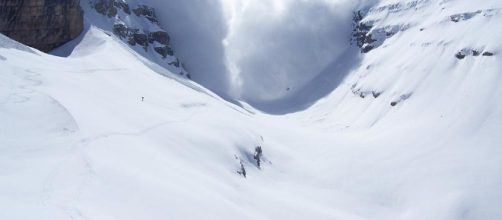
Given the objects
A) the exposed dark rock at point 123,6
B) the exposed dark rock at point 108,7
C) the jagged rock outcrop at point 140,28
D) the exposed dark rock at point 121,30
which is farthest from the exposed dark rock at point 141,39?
the exposed dark rock at point 123,6

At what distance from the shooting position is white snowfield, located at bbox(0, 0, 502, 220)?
2052 cm

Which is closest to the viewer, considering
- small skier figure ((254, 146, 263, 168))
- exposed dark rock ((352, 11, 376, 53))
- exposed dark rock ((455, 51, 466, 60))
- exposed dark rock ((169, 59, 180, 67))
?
small skier figure ((254, 146, 263, 168))

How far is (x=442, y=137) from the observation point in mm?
43875

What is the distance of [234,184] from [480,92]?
26.8 m

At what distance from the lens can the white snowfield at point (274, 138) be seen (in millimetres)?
20516

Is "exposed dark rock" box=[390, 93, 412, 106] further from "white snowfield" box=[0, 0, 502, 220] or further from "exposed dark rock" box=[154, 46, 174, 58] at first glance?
"exposed dark rock" box=[154, 46, 174, 58]

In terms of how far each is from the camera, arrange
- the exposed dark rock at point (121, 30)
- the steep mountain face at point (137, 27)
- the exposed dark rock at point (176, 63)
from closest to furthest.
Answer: the steep mountain face at point (137, 27), the exposed dark rock at point (121, 30), the exposed dark rock at point (176, 63)

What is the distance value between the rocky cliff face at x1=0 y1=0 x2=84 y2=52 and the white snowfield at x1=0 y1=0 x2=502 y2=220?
98.6 inches

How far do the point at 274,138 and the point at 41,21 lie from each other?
1005 inches

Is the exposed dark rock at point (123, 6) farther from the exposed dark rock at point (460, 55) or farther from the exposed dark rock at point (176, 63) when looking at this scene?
the exposed dark rock at point (460, 55)

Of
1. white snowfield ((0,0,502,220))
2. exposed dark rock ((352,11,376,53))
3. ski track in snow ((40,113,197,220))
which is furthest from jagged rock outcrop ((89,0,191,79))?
ski track in snow ((40,113,197,220))

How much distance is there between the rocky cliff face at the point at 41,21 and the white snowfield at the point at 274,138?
2505mm

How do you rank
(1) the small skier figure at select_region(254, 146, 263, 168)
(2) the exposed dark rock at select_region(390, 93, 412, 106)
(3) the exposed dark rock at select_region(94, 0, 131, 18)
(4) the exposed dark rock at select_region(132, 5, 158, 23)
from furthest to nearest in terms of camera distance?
(4) the exposed dark rock at select_region(132, 5, 158, 23)
(3) the exposed dark rock at select_region(94, 0, 131, 18)
(2) the exposed dark rock at select_region(390, 93, 412, 106)
(1) the small skier figure at select_region(254, 146, 263, 168)

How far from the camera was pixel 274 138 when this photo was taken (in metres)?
44.9
